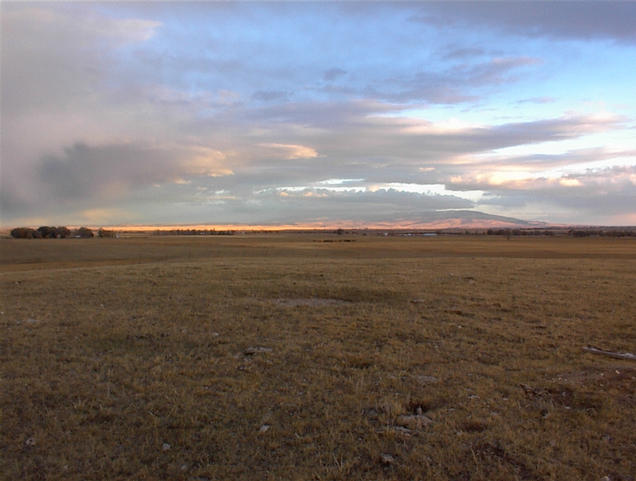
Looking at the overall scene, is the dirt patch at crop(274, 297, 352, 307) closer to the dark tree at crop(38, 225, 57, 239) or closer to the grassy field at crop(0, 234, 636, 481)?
the grassy field at crop(0, 234, 636, 481)

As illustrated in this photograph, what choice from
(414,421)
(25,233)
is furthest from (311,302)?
(25,233)

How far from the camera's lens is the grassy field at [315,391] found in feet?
16.3

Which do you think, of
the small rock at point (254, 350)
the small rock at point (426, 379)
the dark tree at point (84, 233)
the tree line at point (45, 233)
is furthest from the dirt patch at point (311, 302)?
the dark tree at point (84, 233)

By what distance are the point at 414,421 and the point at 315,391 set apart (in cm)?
179

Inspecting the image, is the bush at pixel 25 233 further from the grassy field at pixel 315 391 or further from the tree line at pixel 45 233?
the grassy field at pixel 315 391

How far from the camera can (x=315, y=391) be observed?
6.95m

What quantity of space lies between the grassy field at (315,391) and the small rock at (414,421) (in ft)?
0.07

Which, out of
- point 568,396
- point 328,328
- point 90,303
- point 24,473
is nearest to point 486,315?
point 328,328

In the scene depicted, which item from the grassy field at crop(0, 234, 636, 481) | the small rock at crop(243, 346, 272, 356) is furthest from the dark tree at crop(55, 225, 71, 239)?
the small rock at crop(243, 346, 272, 356)

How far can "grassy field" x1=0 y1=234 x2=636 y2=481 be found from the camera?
4977 mm

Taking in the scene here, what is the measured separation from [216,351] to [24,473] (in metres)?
4.51

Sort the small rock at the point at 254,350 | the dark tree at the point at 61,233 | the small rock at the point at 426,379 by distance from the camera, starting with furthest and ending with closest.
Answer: the dark tree at the point at 61,233 < the small rock at the point at 254,350 < the small rock at the point at 426,379

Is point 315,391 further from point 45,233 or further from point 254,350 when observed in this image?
point 45,233

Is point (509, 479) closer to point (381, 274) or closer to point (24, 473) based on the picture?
point (24, 473)
